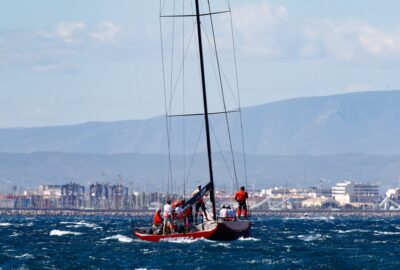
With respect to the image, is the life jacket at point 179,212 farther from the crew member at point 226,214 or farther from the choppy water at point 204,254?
the crew member at point 226,214

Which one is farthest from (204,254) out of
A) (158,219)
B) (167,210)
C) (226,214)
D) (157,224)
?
(158,219)

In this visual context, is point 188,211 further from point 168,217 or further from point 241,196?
point 241,196

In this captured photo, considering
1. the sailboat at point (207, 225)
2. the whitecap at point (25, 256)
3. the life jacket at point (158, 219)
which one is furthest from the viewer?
the life jacket at point (158, 219)

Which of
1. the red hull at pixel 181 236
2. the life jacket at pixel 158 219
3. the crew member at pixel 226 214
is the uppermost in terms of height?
the life jacket at pixel 158 219

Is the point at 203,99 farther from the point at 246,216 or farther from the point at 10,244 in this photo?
the point at 10,244

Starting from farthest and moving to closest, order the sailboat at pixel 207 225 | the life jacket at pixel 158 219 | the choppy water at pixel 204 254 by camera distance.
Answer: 1. the life jacket at pixel 158 219
2. the sailboat at pixel 207 225
3. the choppy water at pixel 204 254

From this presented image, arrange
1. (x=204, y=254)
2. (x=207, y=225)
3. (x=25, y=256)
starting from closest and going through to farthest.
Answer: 1. (x=204, y=254)
2. (x=25, y=256)
3. (x=207, y=225)

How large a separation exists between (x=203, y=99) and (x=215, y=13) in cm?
576

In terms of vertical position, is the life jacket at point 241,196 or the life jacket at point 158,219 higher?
the life jacket at point 241,196

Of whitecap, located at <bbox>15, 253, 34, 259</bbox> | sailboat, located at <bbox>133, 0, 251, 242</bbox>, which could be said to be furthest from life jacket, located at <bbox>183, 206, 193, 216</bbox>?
whitecap, located at <bbox>15, 253, 34, 259</bbox>

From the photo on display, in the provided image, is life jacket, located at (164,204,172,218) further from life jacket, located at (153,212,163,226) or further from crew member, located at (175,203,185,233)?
life jacket, located at (153,212,163,226)

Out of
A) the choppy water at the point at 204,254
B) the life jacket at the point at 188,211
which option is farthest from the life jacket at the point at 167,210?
the choppy water at the point at 204,254

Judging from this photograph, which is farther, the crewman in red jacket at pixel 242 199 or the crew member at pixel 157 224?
the crew member at pixel 157 224

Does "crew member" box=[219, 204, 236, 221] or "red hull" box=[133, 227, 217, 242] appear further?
"crew member" box=[219, 204, 236, 221]
